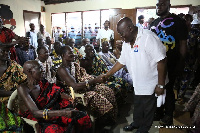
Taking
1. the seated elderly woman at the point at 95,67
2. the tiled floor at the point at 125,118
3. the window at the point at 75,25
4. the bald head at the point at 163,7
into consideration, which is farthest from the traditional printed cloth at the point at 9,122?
the window at the point at 75,25

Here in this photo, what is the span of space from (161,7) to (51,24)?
966 centimetres

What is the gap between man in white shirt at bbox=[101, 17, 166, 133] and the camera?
1.86 meters

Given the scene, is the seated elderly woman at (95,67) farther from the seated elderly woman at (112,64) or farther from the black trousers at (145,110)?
the black trousers at (145,110)

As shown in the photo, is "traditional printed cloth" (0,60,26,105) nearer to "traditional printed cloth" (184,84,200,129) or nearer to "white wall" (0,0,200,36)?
"traditional printed cloth" (184,84,200,129)

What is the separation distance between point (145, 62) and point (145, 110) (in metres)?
0.68

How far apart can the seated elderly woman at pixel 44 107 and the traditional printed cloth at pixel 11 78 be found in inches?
23.5

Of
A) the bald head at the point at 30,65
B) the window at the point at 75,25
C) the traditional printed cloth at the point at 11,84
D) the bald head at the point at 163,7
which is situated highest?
the window at the point at 75,25

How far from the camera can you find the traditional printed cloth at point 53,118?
5.61 ft

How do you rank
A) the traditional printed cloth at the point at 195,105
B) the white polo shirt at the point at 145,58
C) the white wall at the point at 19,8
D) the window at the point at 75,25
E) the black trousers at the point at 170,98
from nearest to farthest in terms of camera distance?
the white polo shirt at the point at 145,58 → the traditional printed cloth at the point at 195,105 → the black trousers at the point at 170,98 → the white wall at the point at 19,8 → the window at the point at 75,25

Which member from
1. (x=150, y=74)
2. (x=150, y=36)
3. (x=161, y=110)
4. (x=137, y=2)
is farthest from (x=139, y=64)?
(x=137, y=2)

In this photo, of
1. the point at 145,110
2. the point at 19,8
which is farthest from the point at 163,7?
the point at 19,8

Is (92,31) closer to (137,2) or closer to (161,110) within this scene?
(137,2)

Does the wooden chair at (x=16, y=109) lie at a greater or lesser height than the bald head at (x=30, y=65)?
lesser

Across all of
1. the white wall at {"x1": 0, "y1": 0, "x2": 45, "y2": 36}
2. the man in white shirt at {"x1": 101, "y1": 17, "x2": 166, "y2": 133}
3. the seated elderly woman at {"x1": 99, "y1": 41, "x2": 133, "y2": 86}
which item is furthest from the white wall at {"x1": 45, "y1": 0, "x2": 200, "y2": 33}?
the man in white shirt at {"x1": 101, "y1": 17, "x2": 166, "y2": 133}
